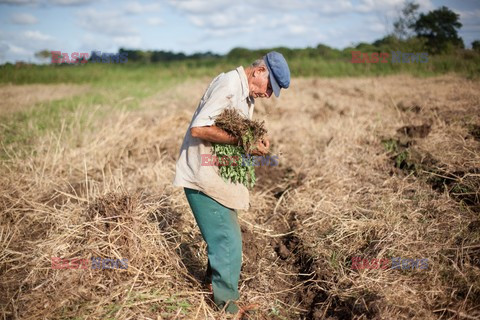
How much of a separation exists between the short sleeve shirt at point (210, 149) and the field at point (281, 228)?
97 cm

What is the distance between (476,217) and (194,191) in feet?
9.03

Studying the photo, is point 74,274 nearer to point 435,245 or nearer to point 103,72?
point 435,245

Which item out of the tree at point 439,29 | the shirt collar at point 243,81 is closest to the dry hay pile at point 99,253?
the shirt collar at point 243,81

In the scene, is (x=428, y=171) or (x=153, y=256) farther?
(x=428, y=171)

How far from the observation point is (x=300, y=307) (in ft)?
9.93

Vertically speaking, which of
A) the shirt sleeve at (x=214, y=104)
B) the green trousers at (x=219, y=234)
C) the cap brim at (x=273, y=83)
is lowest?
the green trousers at (x=219, y=234)

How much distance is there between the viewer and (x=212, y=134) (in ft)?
7.59

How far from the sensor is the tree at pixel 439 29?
46.1 feet

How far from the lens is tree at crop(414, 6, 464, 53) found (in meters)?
14.1

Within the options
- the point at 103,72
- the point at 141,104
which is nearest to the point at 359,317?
the point at 141,104
